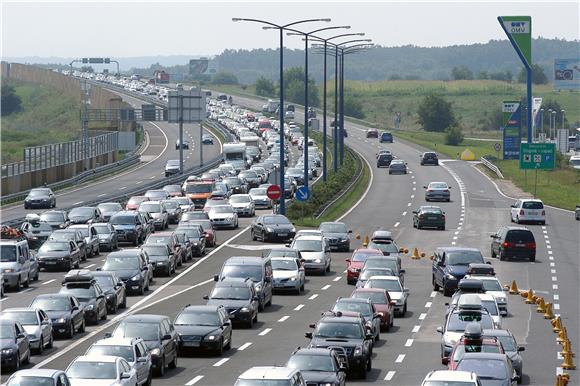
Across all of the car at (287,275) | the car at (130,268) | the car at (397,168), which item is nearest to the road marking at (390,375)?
the car at (287,275)

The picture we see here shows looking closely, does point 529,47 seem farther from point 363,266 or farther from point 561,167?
point 363,266

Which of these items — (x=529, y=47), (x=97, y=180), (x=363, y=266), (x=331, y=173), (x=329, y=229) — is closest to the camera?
(x=363, y=266)

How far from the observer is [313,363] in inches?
1148

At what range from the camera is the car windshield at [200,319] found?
36.2m

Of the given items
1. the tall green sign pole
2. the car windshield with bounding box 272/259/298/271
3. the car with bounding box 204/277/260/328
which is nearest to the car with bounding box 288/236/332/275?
the car windshield with bounding box 272/259/298/271

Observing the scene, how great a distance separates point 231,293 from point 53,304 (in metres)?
5.64

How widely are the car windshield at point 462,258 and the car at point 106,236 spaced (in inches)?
692

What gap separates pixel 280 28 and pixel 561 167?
59035 mm

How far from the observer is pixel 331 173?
107 metres

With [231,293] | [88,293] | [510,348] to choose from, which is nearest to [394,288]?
[231,293]

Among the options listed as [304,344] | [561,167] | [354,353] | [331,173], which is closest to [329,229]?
[304,344]

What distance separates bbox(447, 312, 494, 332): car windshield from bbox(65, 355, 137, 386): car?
10.3 metres

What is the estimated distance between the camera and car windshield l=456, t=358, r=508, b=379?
92.3 ft

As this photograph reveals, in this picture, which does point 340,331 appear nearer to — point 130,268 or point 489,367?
point 489,367
